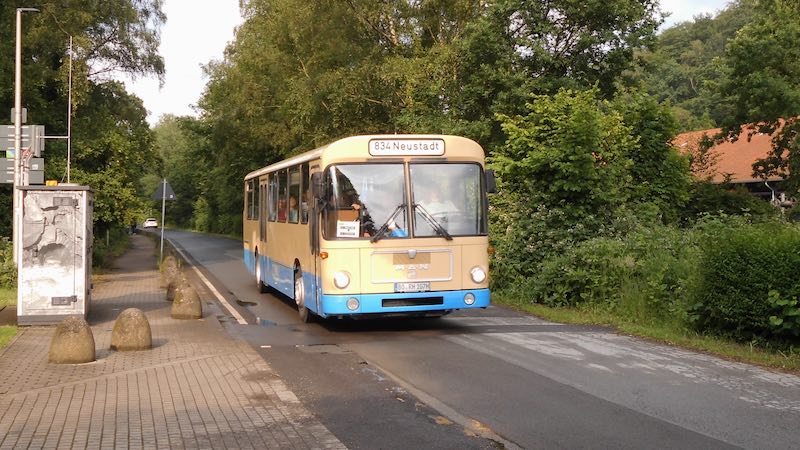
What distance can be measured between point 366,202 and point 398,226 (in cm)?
61

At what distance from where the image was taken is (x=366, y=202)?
12086mm

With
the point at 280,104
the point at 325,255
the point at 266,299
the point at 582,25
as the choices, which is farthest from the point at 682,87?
the point at 325,255

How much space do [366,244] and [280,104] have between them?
32989 mm

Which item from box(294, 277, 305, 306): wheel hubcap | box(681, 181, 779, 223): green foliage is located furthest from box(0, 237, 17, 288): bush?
box(681, 181, 779, 223): green foliage

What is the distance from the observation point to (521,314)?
1555cm

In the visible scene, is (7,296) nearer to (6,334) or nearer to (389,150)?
(6,334)

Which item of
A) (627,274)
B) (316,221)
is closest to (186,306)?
(316,221)

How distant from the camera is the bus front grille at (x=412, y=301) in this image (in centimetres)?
1195

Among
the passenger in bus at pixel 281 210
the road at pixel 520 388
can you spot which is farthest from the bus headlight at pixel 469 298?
the passenger in bus at pixel 281 210

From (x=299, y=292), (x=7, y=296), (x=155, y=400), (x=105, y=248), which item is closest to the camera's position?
(x=155, y=400)

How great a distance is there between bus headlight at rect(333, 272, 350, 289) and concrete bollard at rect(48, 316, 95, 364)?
139 inches

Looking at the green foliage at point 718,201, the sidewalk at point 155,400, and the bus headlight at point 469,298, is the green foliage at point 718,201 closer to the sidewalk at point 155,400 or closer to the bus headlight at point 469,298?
the bus headlight at point 469,298

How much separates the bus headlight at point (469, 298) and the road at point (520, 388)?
1.71ft

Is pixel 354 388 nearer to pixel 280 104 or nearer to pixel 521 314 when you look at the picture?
pixel 521 314
